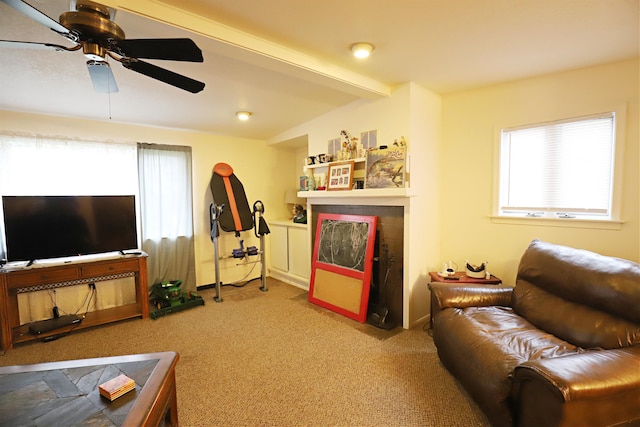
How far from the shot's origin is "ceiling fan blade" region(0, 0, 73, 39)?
105cm

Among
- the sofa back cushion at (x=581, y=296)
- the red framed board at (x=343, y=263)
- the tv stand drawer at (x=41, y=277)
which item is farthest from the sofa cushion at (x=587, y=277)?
the tv stand drawer at (x=41, y=277)

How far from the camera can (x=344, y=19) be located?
1.73 m

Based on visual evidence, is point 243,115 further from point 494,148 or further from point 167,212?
point 494,148

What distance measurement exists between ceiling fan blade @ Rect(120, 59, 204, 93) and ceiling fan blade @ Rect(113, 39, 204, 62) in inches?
2.5

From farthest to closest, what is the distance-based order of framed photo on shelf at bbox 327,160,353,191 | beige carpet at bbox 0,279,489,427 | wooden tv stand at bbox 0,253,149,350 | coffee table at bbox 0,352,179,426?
framed photo on shelf at bbox 327,160,353,191 < wooden tv stand at bbox 0,253,149,350 < beige carpet at bbox 0,279,489,427 < coffee table at bbox 0,352,179,426

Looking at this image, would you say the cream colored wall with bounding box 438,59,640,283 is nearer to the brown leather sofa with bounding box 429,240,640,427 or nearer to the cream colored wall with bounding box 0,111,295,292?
the brown leather sofa with bounding box 429,240,640,427

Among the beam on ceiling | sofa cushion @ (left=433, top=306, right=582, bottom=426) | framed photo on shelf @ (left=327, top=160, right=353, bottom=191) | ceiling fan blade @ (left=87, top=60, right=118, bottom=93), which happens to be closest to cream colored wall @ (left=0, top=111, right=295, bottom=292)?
framed photo on shelf @ (left=327, top=160, right=353, bottom=191)

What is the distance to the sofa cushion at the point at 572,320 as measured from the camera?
1638 millimetres

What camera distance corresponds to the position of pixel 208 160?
4.42 meters

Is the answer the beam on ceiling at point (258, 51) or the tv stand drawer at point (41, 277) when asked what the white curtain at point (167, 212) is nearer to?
the tv stand drawer at point (41, 277)

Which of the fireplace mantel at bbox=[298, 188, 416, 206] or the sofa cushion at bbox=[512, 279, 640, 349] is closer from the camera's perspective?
the sofa cushion at bbox=[512, 279, 640, 349]

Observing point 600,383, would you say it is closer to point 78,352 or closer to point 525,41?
point 525,41

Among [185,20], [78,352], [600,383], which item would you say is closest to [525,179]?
[600,383]

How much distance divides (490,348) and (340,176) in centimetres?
219
